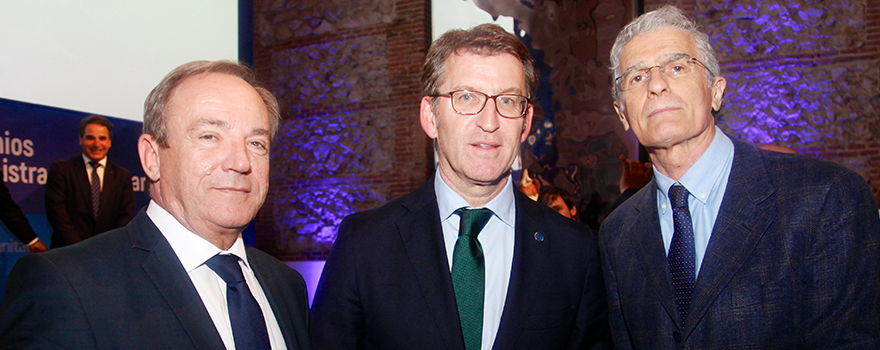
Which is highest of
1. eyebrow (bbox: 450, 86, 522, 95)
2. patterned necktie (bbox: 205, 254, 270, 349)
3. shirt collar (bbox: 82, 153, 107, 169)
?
eyebrow (bbox: 450, 86, 522, 95)

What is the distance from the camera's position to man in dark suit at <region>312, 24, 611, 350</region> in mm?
1668

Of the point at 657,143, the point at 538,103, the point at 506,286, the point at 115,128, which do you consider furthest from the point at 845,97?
the point at 115,128

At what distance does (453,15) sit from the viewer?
792cm

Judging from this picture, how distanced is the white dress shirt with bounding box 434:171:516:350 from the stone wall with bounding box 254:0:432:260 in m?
5.84

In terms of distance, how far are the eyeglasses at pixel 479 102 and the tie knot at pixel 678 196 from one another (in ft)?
1.86

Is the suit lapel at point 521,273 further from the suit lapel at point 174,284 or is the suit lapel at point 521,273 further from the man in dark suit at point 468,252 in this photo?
the suit lapel at point 174,284

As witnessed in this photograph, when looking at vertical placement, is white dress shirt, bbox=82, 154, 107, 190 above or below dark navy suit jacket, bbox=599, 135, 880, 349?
above

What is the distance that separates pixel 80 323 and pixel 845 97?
7179mm

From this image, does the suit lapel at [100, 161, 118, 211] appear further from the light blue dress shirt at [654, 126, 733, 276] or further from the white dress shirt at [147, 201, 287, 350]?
the light blue dress shirt at [654, 126, 733, 276]

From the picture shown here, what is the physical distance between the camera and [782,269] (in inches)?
63.4

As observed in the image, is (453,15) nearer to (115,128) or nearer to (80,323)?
(115,128)

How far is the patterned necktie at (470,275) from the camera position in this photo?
1.65m

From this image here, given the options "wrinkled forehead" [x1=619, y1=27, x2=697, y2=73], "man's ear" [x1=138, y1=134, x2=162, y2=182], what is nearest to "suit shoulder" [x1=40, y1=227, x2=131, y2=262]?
"man's ear" [x1=138, y1=134, x2=162, y2=182]

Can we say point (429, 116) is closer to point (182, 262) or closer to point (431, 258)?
point (431, 258)
